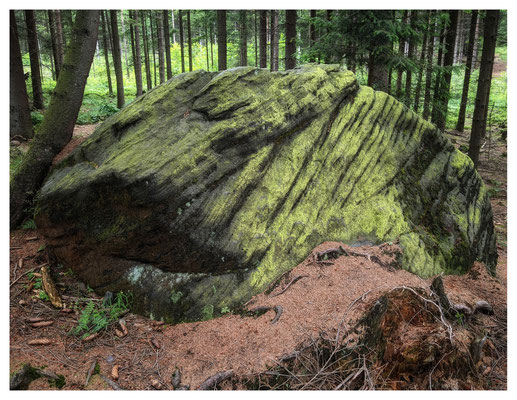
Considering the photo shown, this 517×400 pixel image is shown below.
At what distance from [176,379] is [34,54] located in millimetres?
14507

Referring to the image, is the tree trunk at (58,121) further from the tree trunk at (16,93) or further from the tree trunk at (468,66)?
the tree trunk at (468,66)

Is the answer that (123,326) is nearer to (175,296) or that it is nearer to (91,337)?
(91,337)

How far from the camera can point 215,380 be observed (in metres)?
3.63

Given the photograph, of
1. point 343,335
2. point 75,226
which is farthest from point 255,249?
point 75,226

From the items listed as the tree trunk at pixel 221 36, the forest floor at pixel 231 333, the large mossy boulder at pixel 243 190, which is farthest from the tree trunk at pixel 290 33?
the forest floor at pixel 231 333

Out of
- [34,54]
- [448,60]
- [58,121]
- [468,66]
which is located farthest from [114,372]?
[468,66]

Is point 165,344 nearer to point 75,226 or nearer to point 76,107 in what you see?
point 75,226

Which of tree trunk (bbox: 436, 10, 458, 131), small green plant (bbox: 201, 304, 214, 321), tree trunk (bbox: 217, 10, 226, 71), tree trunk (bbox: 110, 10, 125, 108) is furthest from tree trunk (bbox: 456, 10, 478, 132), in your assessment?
tree trunk (bbox: 110, 10, 125, 108)

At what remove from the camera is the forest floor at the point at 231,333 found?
3668 mm

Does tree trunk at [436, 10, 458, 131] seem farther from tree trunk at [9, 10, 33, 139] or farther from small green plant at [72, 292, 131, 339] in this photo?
tree trunk at [9, 10, 33, 139]

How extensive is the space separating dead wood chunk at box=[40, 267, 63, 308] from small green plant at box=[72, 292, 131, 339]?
41 centimetres

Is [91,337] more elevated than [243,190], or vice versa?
[243,190]

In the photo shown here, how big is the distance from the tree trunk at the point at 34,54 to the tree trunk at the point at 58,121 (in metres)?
7.02

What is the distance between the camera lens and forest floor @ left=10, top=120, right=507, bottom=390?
3.67 meters
